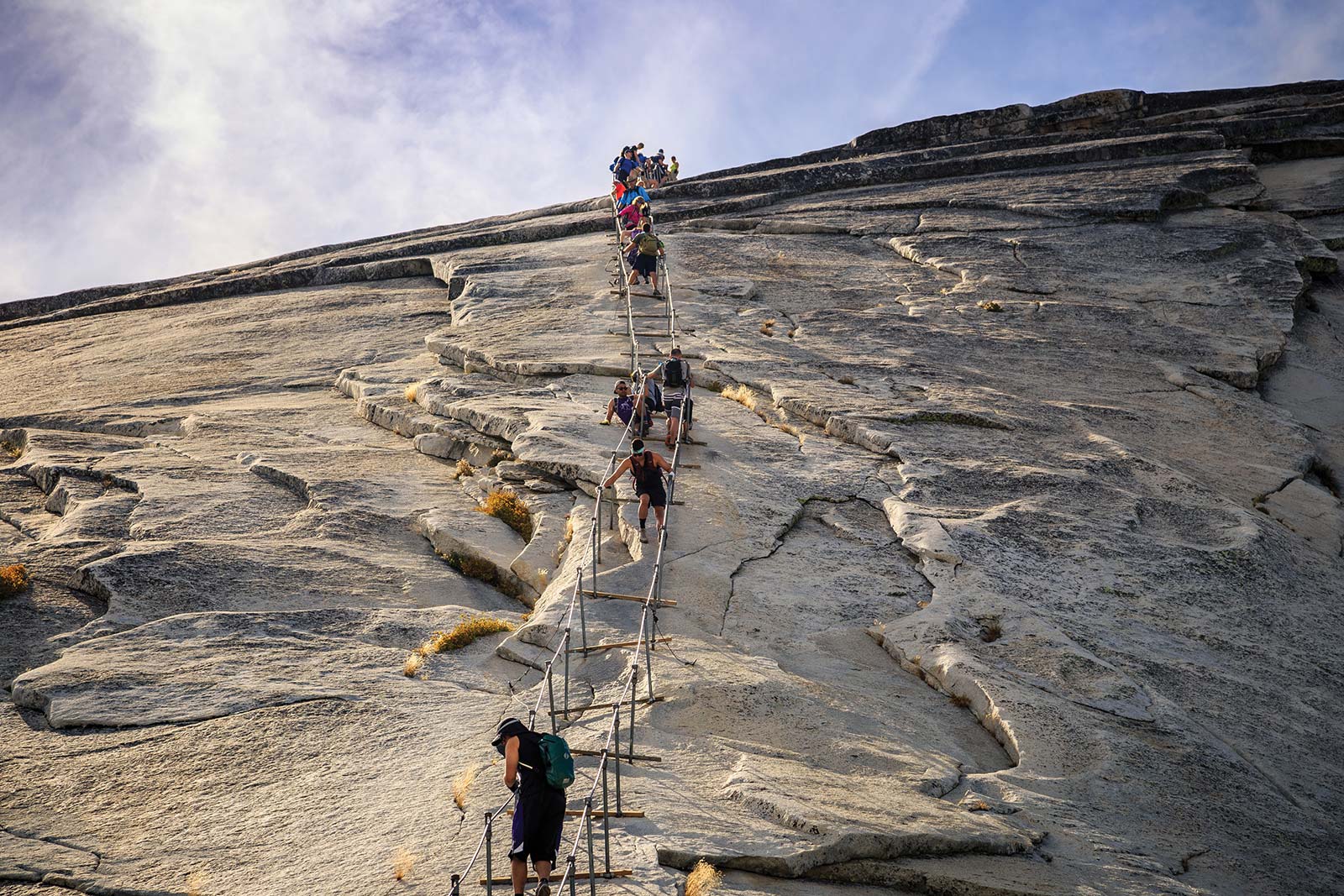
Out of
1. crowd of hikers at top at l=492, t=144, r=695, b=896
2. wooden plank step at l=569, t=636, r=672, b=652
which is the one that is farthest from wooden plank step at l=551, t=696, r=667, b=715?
wooden plank step at l=569, t=636, r=672, b=652

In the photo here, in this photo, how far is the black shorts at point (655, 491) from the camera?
12914 mm

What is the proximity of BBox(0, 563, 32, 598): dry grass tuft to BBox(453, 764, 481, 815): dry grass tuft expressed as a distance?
22.4 ft

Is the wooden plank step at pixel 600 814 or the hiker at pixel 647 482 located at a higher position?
the hiker at pixel 647 482

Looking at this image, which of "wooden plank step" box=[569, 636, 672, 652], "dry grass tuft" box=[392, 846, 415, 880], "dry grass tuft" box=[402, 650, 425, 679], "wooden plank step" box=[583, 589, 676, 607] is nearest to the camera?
"dry grass tuft" box=[392, 846, 415, 880]

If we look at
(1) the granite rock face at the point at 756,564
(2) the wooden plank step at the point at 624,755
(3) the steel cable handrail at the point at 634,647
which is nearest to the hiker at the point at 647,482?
(3) the steel cable handrail at the point at 634,647

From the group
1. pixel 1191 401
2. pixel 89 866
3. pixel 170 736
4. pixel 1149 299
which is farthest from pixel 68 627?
pixel 1149 299

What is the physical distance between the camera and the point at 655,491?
12945 mm

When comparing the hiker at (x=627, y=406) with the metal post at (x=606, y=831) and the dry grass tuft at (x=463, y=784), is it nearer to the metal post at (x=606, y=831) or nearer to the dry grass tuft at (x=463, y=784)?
the dry grass tuft at (x=463, y=784)

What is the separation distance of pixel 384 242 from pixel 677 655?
26294 mm

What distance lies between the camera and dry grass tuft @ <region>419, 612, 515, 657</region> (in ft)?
37.3

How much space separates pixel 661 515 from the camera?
42.8ft

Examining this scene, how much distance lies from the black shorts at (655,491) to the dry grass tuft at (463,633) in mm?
2386

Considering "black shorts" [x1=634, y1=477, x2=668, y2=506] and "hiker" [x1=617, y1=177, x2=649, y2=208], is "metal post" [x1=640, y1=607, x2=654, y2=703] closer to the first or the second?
"black shorts" [x1=634, y1=477, x2=668, y2=506]

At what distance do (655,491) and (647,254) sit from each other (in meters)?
11.1
